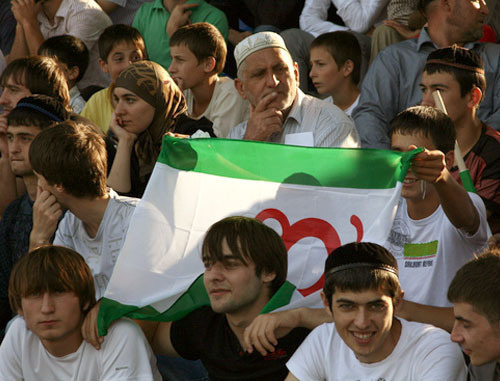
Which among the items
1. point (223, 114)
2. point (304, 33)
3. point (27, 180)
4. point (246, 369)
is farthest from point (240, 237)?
point (304, 33)

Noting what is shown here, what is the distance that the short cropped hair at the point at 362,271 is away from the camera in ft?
11.2

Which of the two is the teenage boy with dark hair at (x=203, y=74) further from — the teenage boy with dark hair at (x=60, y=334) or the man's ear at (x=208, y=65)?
the teenage boy with dark hair at (x=60, y=334)

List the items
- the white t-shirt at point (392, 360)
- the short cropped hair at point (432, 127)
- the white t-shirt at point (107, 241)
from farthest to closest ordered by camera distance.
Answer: the white t-shirt at point (107, 241) < the short cropped hair at point (432, 127) < the white t-shirt at point (392, 360)

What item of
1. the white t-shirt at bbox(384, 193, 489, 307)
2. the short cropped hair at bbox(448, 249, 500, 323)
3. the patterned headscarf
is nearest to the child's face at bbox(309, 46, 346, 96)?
the patterned headscarf

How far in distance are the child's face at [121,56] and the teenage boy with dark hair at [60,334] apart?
3.31 meters

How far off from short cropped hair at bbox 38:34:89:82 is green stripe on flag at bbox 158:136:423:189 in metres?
3.34

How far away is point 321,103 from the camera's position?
206 inches

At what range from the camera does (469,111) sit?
498cm

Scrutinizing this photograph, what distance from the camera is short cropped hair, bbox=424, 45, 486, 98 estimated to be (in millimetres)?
5023

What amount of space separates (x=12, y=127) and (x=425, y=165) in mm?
2827

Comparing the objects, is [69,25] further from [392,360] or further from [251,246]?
[392,360]

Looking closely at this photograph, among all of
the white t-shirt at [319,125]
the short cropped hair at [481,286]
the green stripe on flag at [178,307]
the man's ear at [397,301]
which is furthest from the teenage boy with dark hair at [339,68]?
the short cropped hair at [481,286]

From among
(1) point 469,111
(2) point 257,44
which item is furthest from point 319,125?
(1) point 469,111

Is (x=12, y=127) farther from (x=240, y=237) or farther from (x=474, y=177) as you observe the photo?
(x=474, y=177)
